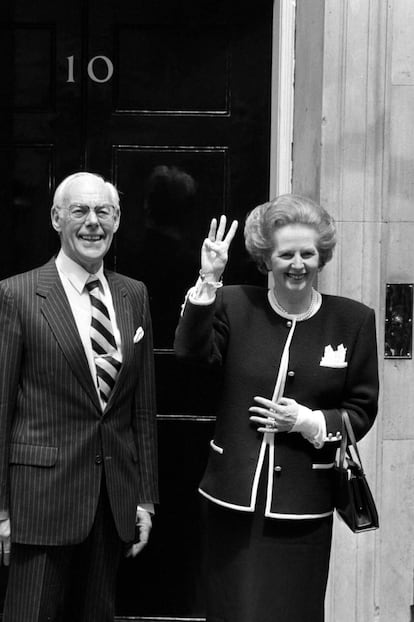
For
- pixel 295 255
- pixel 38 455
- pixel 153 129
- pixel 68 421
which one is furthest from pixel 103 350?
pixel 153 129

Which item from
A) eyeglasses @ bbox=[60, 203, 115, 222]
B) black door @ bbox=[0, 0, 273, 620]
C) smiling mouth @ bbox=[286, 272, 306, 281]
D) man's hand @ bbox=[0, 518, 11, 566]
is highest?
black door @ bbox=[0, 0, 273, 620]

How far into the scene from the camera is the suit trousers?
3.33 m

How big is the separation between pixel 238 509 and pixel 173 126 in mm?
2130

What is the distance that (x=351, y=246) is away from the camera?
425cm

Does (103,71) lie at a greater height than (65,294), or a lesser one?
greater

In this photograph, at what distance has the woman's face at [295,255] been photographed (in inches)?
126

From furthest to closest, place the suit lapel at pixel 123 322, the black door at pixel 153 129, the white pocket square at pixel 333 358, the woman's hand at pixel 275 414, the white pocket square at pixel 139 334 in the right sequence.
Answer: the black door at pixel 153 129 < the white pocket square at pixel 139 334 < the suit lapel at pixel 123 322 < the white pocket square at pixel 333 358 < the woman's hand at pixel 275 414

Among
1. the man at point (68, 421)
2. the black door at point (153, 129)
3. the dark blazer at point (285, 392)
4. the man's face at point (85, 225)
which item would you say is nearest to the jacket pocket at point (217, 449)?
the dark blazer at point (285, 392)

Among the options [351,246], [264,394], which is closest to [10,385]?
[264,394]

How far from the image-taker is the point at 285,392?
3.26m

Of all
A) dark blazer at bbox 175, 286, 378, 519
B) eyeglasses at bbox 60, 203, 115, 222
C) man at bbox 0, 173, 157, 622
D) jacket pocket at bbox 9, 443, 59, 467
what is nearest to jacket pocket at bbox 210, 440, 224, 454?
dark blazer at bbox 175, 286, 378, 519

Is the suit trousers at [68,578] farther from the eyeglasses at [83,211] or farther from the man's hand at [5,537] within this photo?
the eyeglasses at [83,211]

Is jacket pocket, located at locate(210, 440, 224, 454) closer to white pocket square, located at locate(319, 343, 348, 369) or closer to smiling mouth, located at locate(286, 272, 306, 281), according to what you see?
white pocket square, located at locate(319, 343, 348, 369)

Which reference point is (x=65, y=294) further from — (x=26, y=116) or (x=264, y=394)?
(x=26, y=116)
